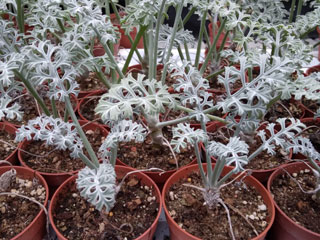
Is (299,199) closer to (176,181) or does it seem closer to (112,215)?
(176,181)

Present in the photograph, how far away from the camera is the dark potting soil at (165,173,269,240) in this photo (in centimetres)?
117

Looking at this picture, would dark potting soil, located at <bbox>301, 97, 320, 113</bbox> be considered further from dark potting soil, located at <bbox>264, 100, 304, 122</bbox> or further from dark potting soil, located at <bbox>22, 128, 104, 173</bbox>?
dark potting soil, located at <bbox>22, 128, 104, 173</bbox>

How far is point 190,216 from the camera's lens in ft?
4.00

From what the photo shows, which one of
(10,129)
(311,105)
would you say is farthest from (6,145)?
(311,105)

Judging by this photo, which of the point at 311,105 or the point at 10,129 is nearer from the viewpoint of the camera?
the point at 10,129

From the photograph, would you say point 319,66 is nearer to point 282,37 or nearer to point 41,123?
point 282,37

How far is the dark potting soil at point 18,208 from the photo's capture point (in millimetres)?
1183

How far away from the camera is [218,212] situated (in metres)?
1.24

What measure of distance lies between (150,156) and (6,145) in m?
0.71

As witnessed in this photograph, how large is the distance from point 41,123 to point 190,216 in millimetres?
652


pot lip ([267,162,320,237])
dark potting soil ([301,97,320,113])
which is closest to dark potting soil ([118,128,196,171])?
pot lip ([267,162,320,237])

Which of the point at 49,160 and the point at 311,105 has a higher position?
the point at 311,105

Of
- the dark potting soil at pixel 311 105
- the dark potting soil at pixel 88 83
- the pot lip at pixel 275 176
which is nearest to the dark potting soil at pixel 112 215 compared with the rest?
the pot lip at pixel 275 176

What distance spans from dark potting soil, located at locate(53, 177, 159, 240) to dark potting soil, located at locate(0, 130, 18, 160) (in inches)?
16.7
